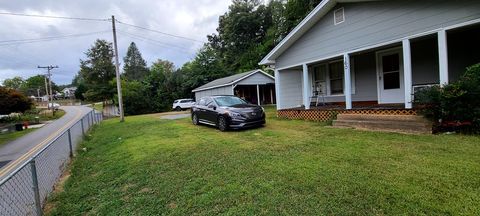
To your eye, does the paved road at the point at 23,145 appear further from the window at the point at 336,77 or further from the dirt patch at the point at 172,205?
the window at the point at 336,77

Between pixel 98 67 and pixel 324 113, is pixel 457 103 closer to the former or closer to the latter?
pixel 324 113

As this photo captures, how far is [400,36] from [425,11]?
0.88 metres

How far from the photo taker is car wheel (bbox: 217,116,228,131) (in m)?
9.73

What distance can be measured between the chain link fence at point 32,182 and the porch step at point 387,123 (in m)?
8.11

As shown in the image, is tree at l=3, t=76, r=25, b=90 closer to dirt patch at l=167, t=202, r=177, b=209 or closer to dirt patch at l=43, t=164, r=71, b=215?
dirt patch at l=43, t=164, r=71, b=215

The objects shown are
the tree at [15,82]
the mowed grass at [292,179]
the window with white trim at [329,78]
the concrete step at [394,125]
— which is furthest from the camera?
the tree at [15,82]

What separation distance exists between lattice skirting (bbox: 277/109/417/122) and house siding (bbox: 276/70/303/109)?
44.9 inches

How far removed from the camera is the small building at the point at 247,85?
24166 millimetres

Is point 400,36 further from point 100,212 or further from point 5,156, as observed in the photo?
point 5,156

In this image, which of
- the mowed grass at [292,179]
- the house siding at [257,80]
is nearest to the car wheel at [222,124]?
the mowed grass at [292,179]

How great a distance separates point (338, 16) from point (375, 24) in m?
1.67

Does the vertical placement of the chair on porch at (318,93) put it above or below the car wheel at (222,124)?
above

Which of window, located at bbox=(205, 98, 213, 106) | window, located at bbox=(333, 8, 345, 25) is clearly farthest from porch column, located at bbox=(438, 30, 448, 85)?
window, located at bbox=(205, 98, 213, 106)

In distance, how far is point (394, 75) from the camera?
9.69 m
